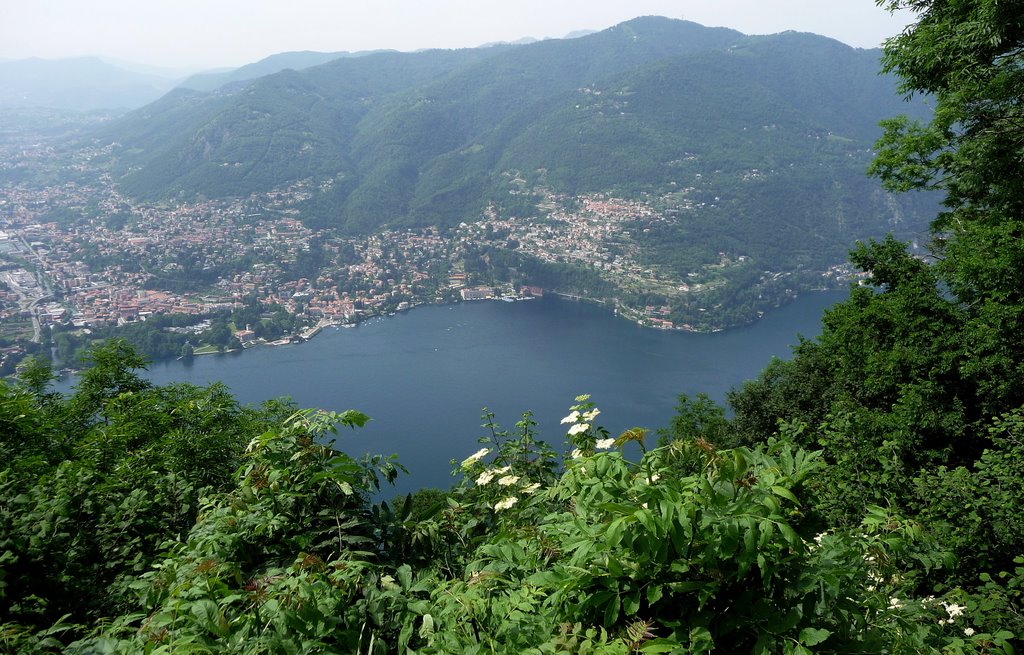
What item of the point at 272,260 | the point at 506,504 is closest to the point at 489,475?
the point at 506,504

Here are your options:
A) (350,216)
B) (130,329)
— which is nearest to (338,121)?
(350,216)

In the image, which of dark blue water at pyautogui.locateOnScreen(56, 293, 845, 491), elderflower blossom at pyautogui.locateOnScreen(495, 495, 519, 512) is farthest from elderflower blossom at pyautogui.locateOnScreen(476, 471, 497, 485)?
dark blue water at pyautogui.locateOnScreen(56, 293, 845, 491)

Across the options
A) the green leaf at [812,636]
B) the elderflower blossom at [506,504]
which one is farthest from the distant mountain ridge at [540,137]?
the green leaf at [812,636]

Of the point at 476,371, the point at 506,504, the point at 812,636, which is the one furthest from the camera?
the point at 476,371

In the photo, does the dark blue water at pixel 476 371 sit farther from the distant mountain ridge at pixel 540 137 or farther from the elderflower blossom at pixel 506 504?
the distant mountain ridge at pixel 540 137

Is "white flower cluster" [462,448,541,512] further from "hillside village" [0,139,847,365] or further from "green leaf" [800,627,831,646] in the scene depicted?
"hillside village" [0,139,847,365]

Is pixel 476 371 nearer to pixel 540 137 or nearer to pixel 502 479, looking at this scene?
pixel 502 479
